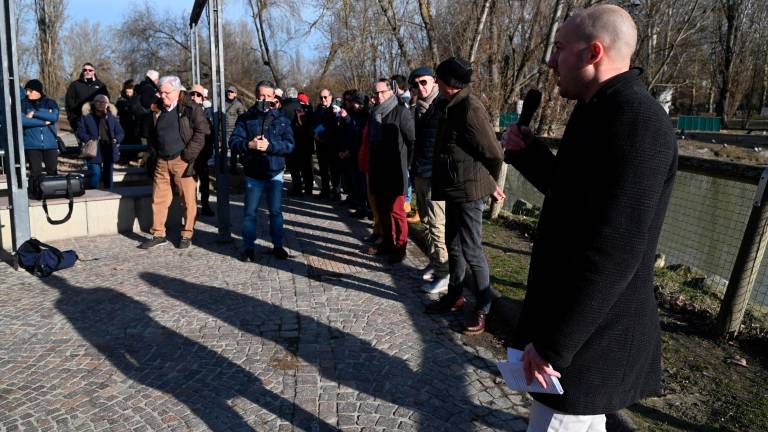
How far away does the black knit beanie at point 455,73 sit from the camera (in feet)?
13.9

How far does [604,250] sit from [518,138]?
83 cm

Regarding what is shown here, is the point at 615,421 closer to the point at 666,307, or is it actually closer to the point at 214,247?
the point at 666,307

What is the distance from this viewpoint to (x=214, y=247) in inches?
274

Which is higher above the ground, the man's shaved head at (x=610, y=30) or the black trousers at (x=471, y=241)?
the man's shaved head at (x=610, y=30)

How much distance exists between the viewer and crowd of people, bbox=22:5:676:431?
1667mm

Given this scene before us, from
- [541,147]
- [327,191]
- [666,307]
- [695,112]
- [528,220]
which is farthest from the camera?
[695,112]

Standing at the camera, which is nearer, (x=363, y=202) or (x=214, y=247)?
(x=214, y=247)

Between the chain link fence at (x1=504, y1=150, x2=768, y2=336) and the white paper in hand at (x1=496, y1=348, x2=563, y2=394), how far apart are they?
9.34ft

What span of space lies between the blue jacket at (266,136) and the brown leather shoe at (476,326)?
282 cm

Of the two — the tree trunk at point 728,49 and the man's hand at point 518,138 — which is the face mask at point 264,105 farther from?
the tree trunk at point 728,49

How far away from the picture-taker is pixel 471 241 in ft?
14.3

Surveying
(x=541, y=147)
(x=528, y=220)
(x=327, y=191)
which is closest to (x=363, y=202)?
(x=327, y=191)

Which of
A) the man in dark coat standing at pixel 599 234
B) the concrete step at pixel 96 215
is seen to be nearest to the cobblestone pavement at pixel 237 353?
the concrete step at pixel 96 215

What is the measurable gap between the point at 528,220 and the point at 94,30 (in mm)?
48671
